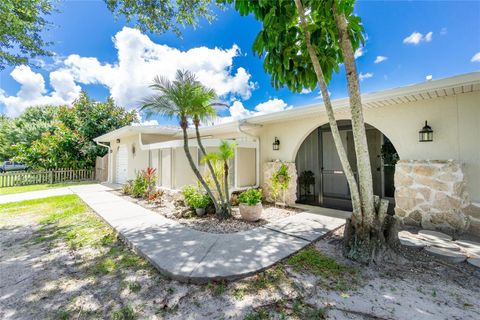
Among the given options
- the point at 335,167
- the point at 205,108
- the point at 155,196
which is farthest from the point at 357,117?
the point at 155,196

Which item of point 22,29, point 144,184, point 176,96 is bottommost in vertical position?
point 144,184

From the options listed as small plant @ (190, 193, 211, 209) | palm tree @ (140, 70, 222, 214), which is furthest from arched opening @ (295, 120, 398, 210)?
palm tree @ (140, 70, 222, 214)

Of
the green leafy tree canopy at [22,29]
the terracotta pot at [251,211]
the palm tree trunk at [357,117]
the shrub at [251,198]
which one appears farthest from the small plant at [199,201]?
the green leafy tree canopy at [22,29]

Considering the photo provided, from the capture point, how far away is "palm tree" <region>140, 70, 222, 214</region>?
5523 mm

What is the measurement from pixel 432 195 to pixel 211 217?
5.76m

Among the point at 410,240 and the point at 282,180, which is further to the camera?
the point at 282,180

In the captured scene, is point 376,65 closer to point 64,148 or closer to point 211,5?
point 211,5

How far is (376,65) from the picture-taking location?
747 cm

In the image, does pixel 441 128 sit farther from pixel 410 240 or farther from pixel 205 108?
pixel 205 108

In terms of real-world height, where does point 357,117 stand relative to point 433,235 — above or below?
above

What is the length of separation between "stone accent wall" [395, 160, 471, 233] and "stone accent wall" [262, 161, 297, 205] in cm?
313

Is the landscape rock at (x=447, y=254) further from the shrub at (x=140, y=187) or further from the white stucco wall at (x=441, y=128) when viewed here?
the shrub at (x=140, y=187)

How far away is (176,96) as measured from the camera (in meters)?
5.52

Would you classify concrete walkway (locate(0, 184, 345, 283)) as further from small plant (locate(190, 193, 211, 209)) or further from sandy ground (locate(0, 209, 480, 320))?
small plant (locate(190, 193, 211, 209))
